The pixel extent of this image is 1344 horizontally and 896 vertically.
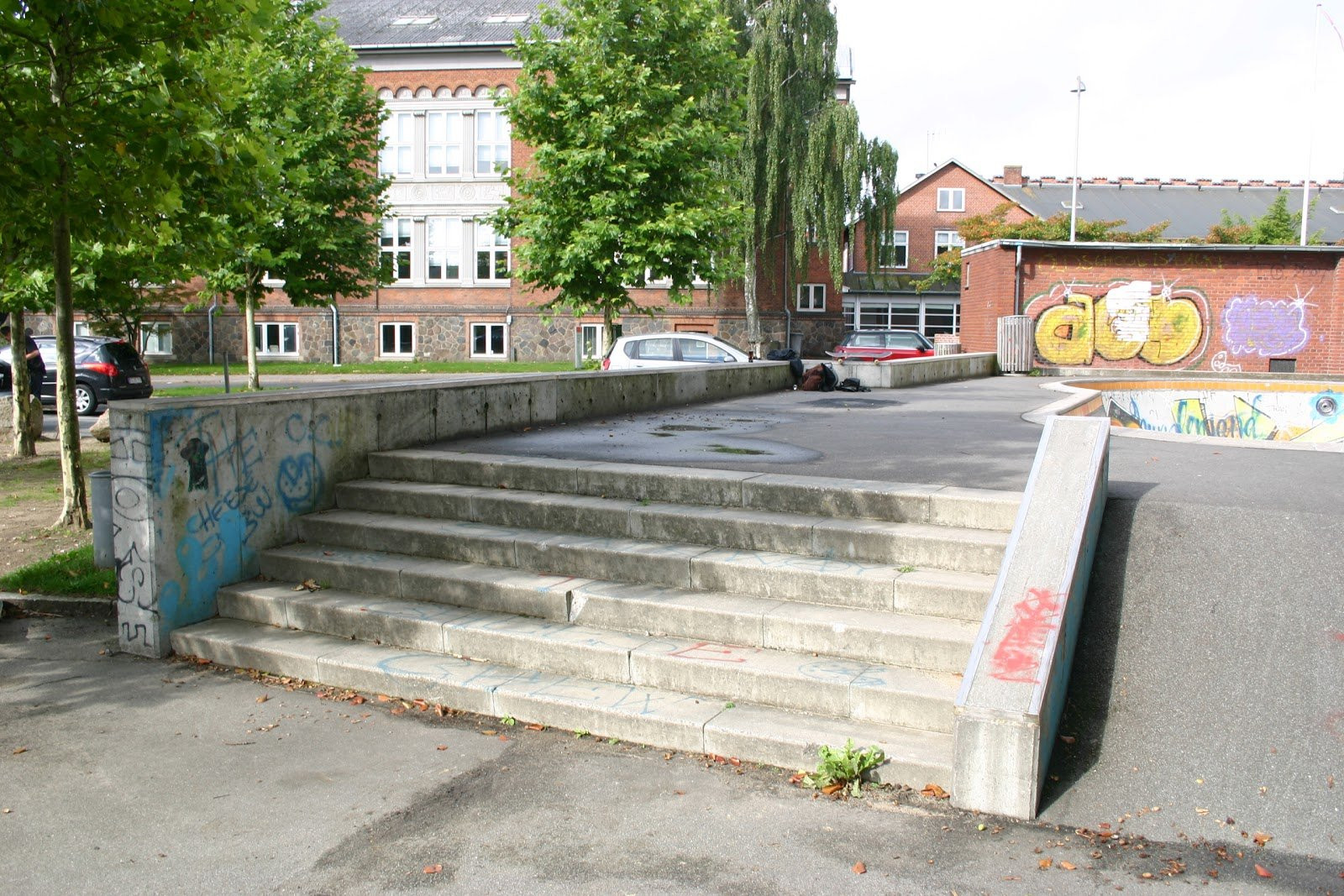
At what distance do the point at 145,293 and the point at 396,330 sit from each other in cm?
1310

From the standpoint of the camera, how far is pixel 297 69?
74.3 ft

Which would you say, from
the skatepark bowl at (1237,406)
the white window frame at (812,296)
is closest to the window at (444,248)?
the white window frame at (812,296)

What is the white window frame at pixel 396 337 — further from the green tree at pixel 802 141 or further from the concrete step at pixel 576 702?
the concrete step at pixel 576 702

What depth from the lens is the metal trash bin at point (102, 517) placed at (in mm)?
7449

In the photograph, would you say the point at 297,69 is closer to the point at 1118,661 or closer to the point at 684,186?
the point at 684,186

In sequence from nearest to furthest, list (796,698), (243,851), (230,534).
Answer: (243,851), (796,698), (230,534)

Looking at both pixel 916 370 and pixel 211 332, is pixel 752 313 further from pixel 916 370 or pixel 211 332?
pixel 211 332

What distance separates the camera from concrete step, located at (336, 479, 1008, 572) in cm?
585

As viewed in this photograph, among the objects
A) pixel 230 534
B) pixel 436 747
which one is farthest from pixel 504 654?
pixel 230 534

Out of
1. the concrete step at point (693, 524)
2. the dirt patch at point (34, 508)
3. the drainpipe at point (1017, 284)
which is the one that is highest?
the drainpipe at point (1017, 284)

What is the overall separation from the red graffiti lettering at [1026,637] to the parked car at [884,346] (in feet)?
92.0

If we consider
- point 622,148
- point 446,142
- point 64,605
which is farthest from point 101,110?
point 446,142

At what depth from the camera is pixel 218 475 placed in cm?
692

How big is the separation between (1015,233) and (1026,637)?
50591 millimetres
